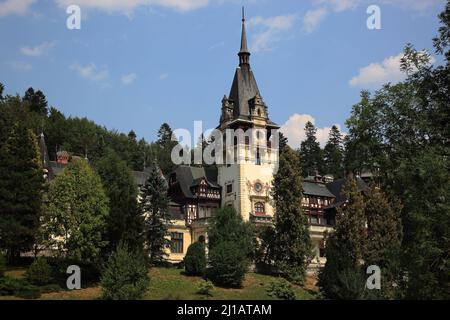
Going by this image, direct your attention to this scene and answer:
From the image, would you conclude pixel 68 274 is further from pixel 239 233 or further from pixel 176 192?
pixel 176 192

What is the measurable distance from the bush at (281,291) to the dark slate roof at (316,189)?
25.8 m

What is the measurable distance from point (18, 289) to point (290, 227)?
25.0m

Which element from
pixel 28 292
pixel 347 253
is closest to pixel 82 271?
pixel 28 292

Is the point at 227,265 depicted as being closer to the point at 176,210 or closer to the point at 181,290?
the point at 181,290

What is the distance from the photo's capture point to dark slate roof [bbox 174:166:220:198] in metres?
66.0

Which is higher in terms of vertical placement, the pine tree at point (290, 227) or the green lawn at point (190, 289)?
the pine tree at point (290, 227)

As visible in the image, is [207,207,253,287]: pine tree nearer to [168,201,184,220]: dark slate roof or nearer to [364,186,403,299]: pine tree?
[364,186,403,299]: pine tree

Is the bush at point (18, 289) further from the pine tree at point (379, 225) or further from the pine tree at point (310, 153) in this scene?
the pine tree at point (310, 153)

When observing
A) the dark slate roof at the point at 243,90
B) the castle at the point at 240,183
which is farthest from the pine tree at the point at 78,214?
the dark slate roof at the point at 243,90

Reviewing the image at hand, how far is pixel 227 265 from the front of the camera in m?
45.5

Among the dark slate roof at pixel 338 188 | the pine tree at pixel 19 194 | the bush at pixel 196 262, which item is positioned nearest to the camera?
the pine tree at pixel 19 194

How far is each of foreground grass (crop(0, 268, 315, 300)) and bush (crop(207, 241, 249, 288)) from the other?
0.91 metres

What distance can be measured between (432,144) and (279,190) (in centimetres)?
3025

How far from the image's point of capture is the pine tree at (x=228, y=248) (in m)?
45.7
